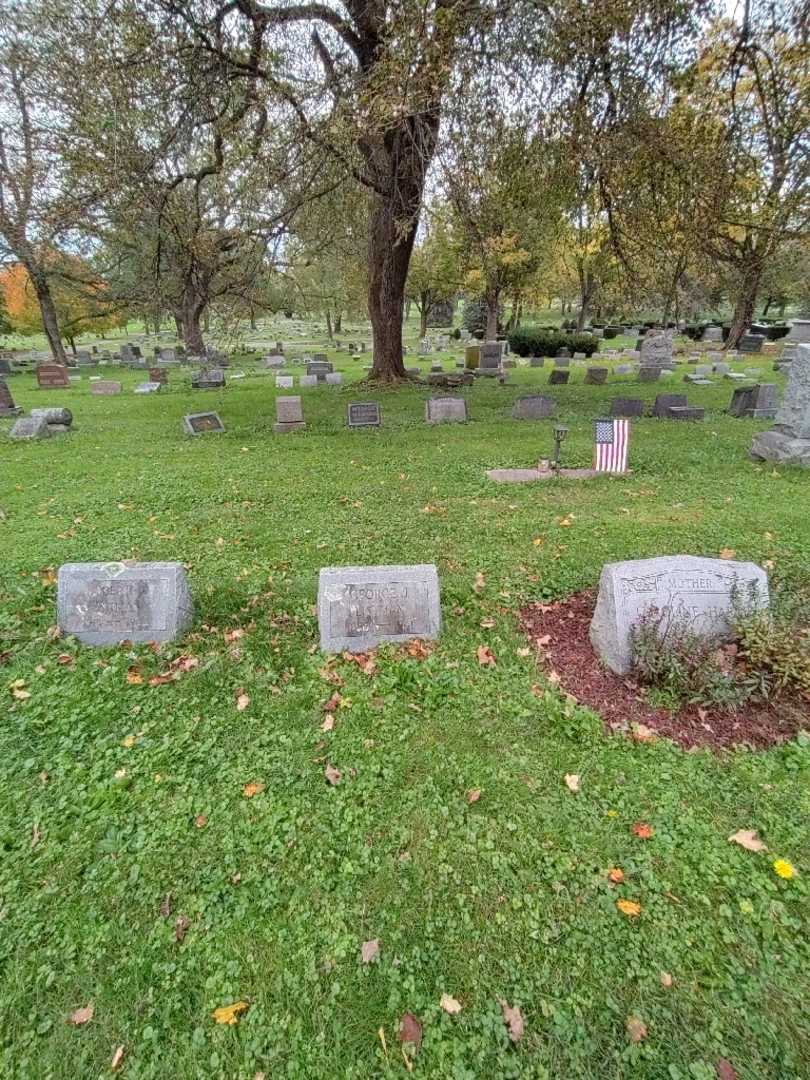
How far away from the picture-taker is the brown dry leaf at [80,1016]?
2105mm

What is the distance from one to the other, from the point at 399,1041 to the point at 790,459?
369 inches

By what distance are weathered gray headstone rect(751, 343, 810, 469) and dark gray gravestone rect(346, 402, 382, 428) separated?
7533 mm

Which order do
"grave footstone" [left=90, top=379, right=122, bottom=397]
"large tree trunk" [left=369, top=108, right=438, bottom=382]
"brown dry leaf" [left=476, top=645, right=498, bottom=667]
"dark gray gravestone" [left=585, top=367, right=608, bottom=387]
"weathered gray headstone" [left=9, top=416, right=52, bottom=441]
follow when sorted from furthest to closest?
1. "grave footstone" [left=90, top=379, right=122, bottom=397]
2. "dark gray gravestone" [left=585, top=367, right=608, bottom=387]
3. "weathered gray headstone" [left=9, top=416, right=52, bottom=441]
4. "large tree trunk" [left=369, top=108, right=438, bottom=382]
5. "brown dry leaf" [left=476, top=645, right=498, bottom=667]

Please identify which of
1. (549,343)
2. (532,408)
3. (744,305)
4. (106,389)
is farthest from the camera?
(549,343)

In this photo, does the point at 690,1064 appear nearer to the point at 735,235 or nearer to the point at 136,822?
the point at 136,822

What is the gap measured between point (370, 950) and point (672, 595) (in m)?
2.89

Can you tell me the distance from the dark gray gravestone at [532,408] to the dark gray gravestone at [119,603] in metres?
10.2

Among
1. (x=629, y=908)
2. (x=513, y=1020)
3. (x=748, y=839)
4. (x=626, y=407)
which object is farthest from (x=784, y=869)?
(x=626, y=407)

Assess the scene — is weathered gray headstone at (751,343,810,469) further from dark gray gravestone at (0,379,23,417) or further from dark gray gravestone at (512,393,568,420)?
dark gray gravestone at (0,379,23,417)

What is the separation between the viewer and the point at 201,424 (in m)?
12.2

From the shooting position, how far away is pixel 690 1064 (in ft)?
6.36

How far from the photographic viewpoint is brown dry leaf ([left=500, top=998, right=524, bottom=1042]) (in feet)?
6.68

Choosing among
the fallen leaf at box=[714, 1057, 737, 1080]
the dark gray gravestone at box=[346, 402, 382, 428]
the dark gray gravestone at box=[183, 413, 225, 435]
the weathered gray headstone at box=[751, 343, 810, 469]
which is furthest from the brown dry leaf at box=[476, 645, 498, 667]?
the dark gray gravestone at box=[183, 413, 225, 435]

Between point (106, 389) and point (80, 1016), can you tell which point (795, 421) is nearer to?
point (80, 1016)
